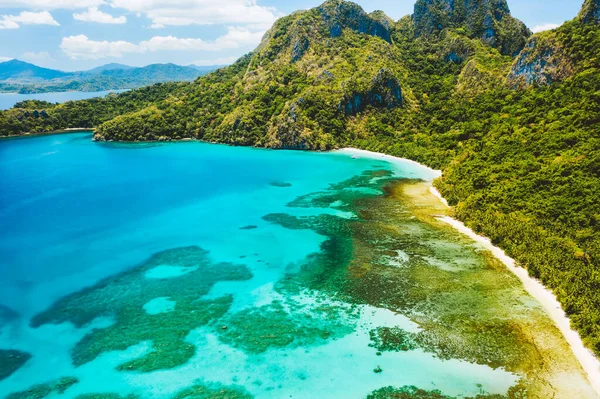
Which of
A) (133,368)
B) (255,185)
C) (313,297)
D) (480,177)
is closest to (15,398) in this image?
(133,368)

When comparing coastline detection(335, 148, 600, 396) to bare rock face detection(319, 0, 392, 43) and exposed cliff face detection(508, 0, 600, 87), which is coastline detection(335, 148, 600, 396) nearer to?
exposed cliff face detection(508, 0, 600, 87)

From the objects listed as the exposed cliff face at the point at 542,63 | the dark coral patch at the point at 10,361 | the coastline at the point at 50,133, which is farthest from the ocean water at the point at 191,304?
the coastline at the point at 50,133

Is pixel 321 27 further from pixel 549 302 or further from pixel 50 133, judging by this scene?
pixel 549 302

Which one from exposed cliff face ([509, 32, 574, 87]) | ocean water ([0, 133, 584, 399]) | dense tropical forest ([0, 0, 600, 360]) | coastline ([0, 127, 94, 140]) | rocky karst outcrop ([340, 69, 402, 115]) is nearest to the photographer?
ocean water ([0, 133, 584, 399])

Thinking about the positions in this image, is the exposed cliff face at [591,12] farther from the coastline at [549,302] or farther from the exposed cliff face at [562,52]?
the coastline at [549,302]

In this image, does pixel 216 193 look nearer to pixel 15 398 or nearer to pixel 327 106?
pixel 15 398

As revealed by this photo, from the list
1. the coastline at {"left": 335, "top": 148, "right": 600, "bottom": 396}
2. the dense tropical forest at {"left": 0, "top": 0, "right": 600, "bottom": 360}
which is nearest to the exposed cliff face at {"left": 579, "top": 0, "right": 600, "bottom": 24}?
the dense tropical forest at {"left": 0, "top": 0, "right": 600, "bottom": 360}

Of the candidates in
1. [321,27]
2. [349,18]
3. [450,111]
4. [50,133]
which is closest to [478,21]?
[349,18]

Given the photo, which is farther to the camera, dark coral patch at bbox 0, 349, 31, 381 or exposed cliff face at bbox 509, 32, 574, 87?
exposed cliff face at bbox 509, 32, 574, 87
